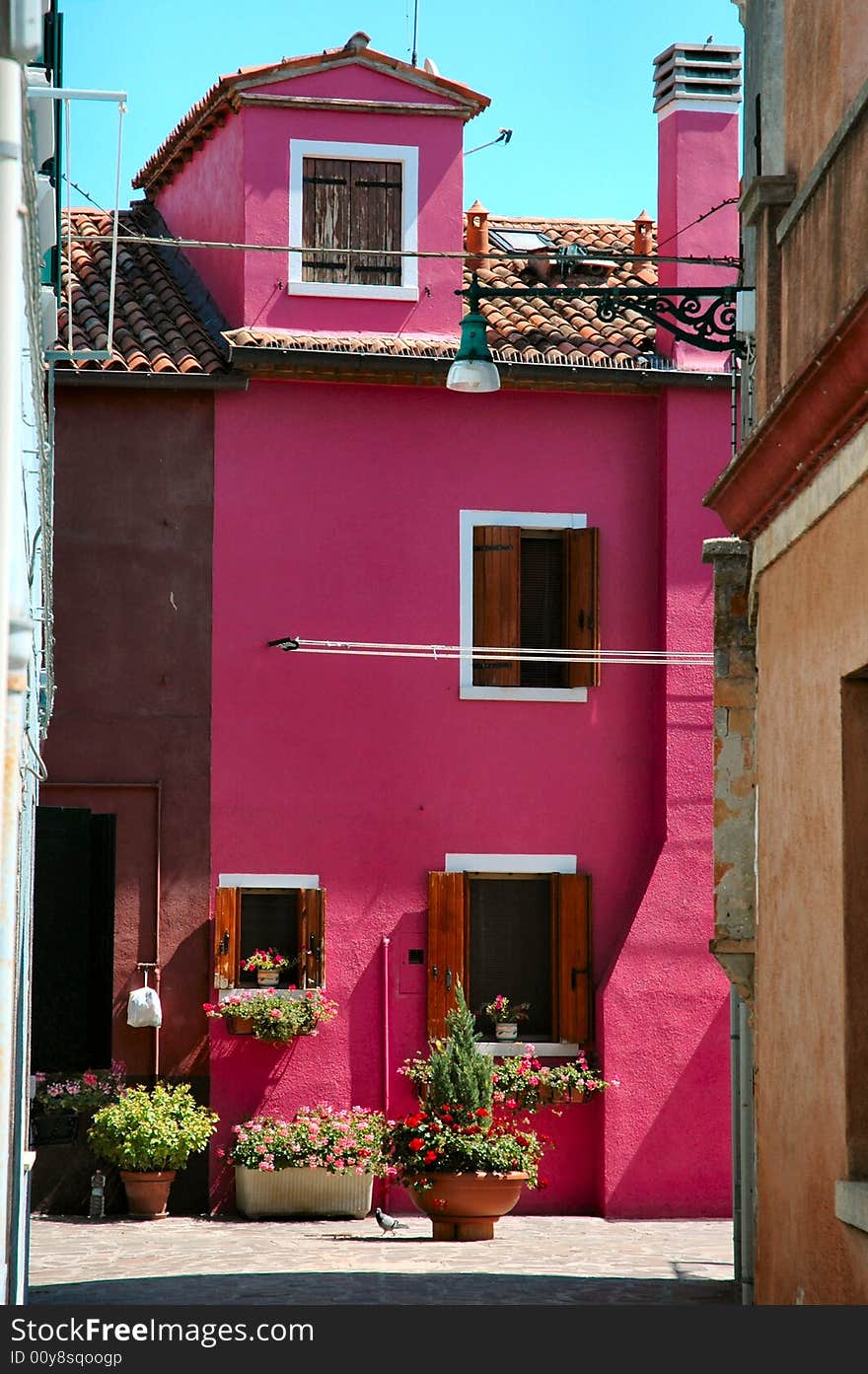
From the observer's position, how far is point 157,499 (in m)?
16.7

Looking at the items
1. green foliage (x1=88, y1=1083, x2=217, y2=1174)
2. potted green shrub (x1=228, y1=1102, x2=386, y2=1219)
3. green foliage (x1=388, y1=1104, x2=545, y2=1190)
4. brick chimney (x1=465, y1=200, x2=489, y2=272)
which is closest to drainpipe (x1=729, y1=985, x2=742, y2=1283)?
green foliage (x1=388, y1=1104, x2=545, y2=1190)

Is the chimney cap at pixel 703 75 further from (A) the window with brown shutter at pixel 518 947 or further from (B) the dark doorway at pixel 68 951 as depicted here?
(B) the dark doorway at pixel 68 951

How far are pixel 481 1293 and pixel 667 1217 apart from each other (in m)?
4.97

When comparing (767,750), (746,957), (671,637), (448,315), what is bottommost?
(746,957)

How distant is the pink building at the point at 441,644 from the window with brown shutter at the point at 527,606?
0.03m

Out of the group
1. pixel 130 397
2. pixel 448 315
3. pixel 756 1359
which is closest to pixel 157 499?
pixel 130 397

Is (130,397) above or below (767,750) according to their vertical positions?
above

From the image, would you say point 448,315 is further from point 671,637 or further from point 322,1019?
point 322,1019

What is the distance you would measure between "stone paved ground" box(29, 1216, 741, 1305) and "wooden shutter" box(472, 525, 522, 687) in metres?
4.49

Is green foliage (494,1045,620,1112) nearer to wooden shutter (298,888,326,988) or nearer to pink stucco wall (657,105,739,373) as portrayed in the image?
wooden shutter (298,888,326,988)

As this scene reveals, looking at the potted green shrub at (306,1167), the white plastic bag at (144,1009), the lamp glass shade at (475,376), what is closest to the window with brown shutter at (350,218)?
the lamp glass shade at (475,376)

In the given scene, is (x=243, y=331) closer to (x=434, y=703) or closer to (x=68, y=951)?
(x=434, y=703)

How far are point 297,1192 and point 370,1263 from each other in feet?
9.00

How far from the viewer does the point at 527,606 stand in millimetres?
17141
